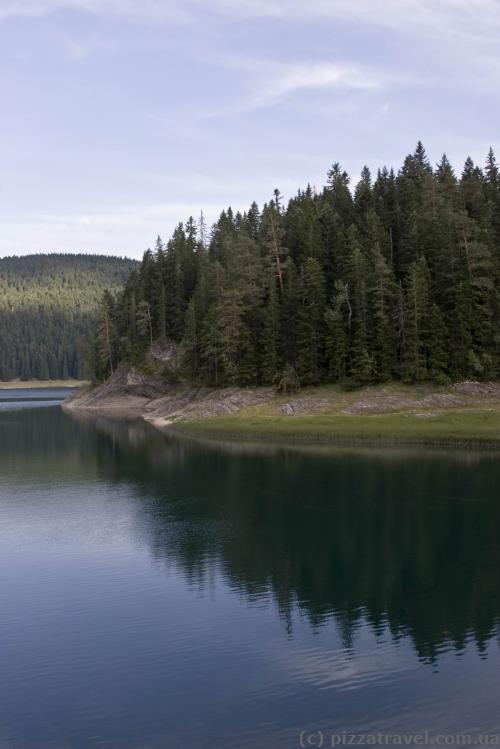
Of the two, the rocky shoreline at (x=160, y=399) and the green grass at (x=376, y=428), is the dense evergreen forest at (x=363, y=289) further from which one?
the green grass at (x=376, y=428)

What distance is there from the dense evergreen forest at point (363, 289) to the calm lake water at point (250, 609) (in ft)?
128

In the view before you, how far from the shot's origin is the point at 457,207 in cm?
11550

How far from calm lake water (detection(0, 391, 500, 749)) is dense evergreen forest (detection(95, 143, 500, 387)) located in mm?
39151

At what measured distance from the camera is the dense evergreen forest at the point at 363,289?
102 metres

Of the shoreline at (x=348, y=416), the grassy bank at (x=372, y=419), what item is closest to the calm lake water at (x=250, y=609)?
the grassy bank at (x=372, y=419)

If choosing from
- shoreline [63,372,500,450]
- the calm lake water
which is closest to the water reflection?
the calm lake water

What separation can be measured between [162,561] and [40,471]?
131 ft

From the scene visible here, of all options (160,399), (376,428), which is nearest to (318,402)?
(376,428)

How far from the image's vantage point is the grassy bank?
269ft

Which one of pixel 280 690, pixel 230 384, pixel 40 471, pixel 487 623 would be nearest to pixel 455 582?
pixel 487 623

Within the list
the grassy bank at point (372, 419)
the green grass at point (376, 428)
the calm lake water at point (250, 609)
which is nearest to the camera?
the calm lake water at point (250, 609)

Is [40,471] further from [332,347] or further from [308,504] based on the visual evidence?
[332,347]

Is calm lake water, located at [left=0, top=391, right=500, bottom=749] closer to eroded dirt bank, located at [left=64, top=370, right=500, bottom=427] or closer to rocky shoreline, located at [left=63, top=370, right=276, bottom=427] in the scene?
eroded dirt bank, located at [left=64, top=370, right=500, bottom=427]

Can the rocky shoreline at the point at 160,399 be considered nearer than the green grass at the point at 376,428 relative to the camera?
No
